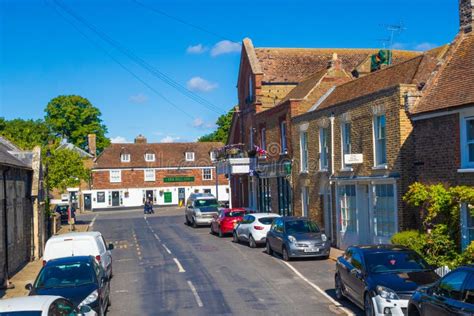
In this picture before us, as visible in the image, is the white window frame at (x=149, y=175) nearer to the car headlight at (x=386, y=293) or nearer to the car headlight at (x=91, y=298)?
the car headlight at (x=91, y=298)

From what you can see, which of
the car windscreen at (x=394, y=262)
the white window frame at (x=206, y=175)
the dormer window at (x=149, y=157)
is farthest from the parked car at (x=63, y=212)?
the car windscreen at (x=394, y=262)

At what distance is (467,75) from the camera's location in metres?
19.2

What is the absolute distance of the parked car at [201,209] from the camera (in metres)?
40.6

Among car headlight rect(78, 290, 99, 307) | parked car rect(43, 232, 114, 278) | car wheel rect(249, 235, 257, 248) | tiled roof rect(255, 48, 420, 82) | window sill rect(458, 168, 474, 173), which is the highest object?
tiled roof rect(255, 48, 420, 82)

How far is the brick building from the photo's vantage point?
243ft

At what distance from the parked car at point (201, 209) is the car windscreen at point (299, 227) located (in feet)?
52.5

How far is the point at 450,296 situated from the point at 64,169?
39135 mm

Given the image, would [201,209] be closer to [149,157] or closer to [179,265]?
[179,265]

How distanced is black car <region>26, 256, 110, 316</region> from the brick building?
5865 cm

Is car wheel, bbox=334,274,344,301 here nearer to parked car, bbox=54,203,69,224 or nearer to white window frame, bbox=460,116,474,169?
white window frame, bbox=460,116,474,169

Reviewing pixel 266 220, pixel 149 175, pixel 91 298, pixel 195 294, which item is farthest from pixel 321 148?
pixel 149 175

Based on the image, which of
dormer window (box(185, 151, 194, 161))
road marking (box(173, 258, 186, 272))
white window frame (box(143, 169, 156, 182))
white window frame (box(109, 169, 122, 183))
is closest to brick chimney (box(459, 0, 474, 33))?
road marking (box(173, 258, 186, 272))

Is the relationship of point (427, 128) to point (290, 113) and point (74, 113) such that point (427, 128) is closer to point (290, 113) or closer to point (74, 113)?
point (290, 113)

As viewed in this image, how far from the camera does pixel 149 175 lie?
248 ft
